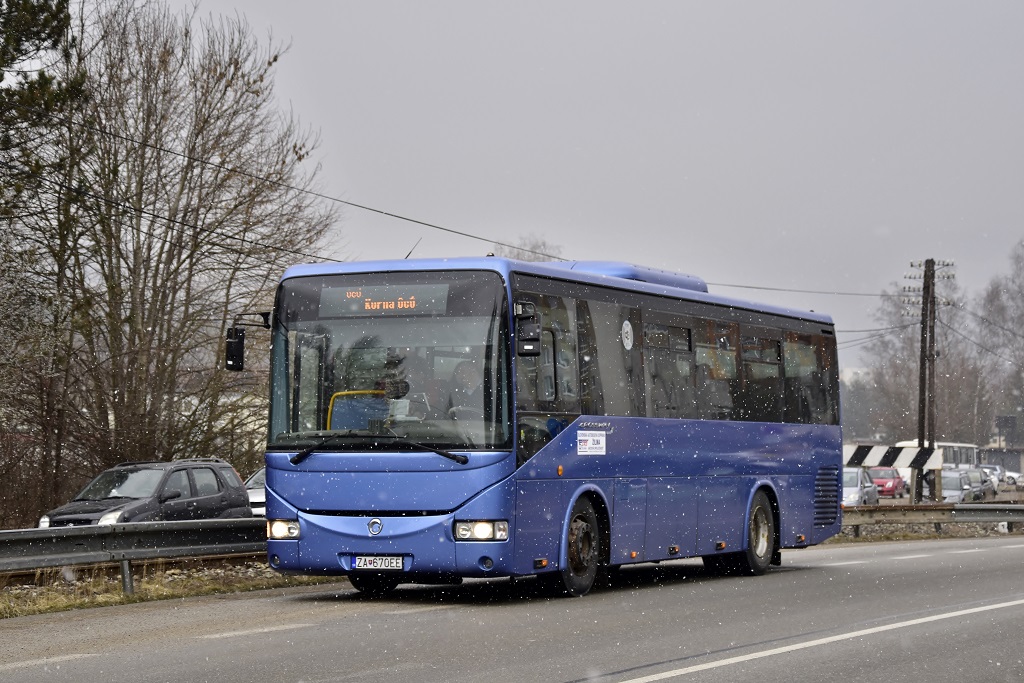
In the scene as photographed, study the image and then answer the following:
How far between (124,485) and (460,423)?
8672mm

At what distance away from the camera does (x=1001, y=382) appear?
382 ft

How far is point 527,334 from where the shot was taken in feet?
46.7

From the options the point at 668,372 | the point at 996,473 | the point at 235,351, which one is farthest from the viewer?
the point at 996,473

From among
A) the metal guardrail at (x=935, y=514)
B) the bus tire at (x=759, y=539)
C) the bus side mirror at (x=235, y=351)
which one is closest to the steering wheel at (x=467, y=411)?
the bus side mirror at (x=235, y=351)

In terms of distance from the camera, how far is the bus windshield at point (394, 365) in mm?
14242

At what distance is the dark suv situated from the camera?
2055cm

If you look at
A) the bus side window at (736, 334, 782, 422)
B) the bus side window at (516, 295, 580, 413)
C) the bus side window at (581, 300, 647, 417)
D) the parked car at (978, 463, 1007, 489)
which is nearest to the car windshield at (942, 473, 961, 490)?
the parked car at (978, 463, 1007, 489)

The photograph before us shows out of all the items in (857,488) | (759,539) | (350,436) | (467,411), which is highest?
(467,411)

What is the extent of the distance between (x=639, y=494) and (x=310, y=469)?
4033 mm

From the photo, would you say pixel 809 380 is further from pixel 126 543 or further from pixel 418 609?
pixel 126 543

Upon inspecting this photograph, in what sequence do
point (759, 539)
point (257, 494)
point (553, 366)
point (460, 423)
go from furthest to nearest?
point (257, 494) < point (759, 539) < point (553, 366) < point (460, 423)

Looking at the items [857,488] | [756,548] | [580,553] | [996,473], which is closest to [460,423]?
[580,553]

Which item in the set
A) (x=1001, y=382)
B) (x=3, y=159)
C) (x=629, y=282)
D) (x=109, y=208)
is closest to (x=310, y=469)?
(x=629, y=282)

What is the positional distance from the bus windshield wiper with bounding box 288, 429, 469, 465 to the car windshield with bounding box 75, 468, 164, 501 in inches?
278
